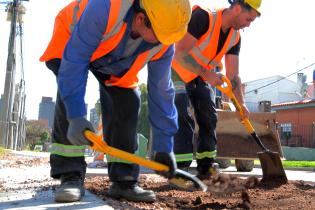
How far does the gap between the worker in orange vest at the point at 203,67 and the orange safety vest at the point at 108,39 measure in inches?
45.4

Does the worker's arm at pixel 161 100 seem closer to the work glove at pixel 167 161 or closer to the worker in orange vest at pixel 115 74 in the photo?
the worker in orange vest at pixel 115 74

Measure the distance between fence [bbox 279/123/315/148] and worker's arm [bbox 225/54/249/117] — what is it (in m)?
23.7

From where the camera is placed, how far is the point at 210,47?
472 centimetres

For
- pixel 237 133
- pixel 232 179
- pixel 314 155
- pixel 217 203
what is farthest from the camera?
pixel 314 155

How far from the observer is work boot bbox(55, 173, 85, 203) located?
299cm

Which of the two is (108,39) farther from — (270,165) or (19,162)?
(19,162)

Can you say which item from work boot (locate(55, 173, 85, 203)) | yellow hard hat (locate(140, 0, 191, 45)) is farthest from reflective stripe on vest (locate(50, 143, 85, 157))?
yellow hard hat (locate(140, 0, 191, 45))

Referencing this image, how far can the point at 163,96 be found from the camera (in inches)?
128

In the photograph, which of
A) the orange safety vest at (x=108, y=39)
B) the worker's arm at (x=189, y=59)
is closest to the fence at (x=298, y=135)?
the worker's arm at (x=189, y=59)

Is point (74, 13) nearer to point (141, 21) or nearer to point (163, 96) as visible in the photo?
point (141, 21)

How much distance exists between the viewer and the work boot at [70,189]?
9.82 feet

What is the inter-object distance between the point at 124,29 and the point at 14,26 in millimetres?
16514

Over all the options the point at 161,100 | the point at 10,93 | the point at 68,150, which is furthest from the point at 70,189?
the point at 10,93

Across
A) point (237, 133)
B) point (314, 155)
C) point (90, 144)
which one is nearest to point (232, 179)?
point (90, 144)
